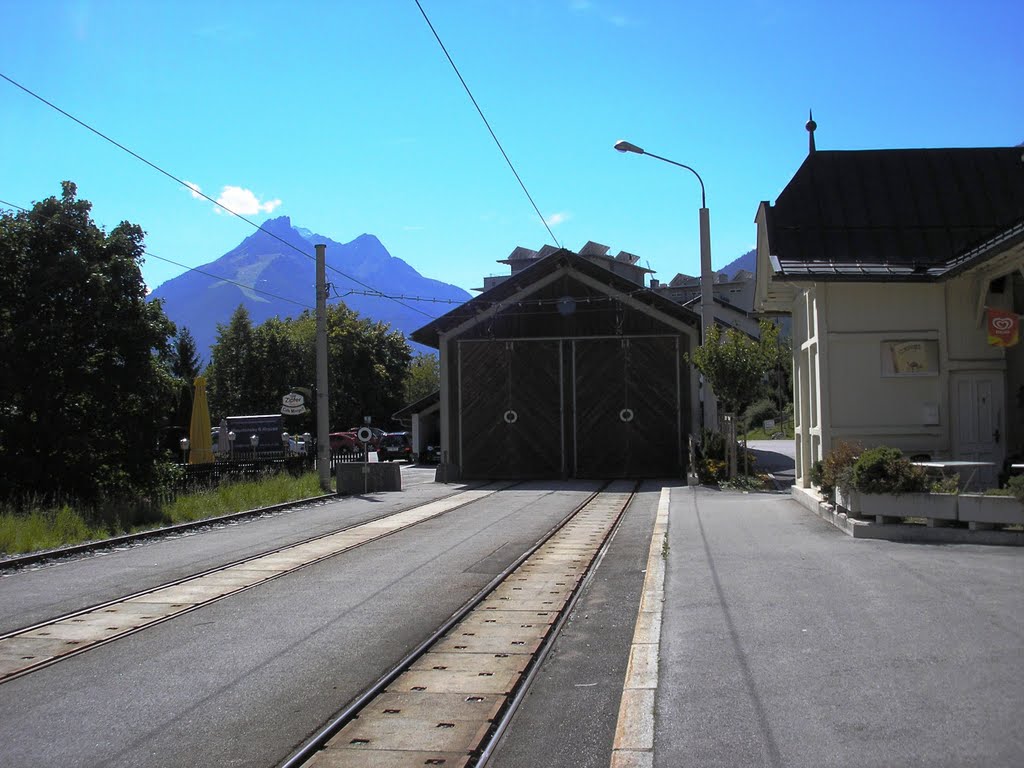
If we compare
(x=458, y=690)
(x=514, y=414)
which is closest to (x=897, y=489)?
(x=458, y=690)

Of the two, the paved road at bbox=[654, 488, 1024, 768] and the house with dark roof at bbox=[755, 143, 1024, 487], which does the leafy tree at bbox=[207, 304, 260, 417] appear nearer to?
the house with dark roof at bbox=[755, 143, 1024, 487]

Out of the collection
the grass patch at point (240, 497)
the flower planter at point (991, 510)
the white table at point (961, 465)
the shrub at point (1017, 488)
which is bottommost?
the grass patch at point (240, 497)

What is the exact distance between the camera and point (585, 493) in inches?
979

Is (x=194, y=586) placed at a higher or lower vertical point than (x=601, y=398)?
lower

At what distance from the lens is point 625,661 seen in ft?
23.2

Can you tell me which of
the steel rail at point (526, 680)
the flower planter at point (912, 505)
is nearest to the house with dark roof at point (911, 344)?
the flower planter at point (912, 505)

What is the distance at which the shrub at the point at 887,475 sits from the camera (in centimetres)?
1169

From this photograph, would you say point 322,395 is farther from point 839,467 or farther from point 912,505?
point 912,505

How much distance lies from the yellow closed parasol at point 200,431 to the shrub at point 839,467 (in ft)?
64.5

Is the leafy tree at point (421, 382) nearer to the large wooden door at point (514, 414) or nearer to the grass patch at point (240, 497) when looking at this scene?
the large wooden door at point (514, 414)

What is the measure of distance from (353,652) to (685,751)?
3.29m

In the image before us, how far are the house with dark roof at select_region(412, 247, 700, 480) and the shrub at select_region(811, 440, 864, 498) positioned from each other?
17349 mm

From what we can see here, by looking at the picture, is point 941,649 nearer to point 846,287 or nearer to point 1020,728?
point 1020,728

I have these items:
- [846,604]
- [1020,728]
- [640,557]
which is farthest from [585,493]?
[1020,728]
